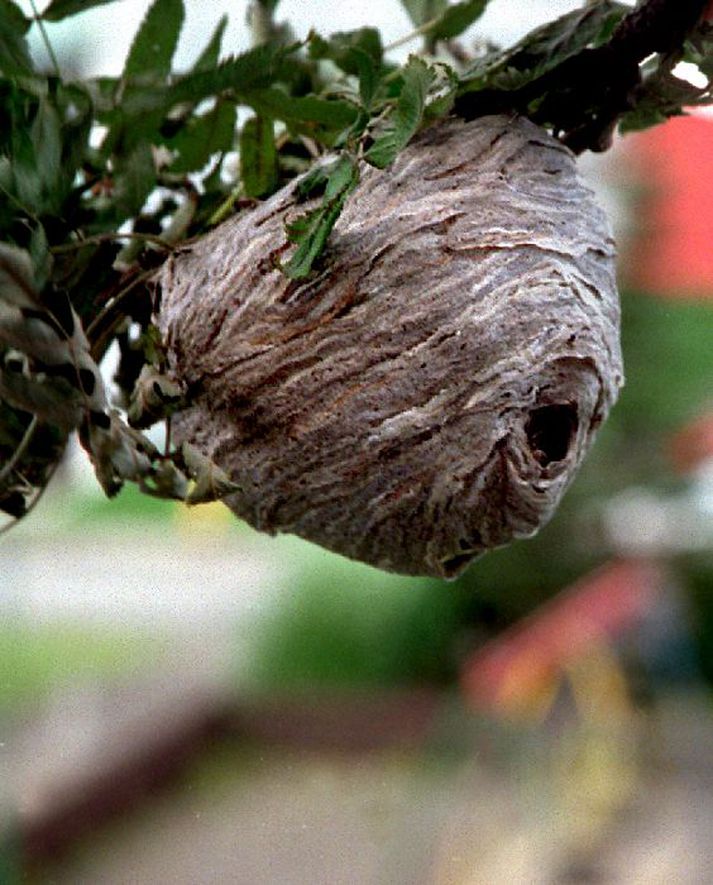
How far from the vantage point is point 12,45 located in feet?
1.30

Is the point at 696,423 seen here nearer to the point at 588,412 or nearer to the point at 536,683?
the point at 536,683

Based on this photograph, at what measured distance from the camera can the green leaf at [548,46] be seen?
0.40 meters

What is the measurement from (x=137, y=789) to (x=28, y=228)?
3.17m

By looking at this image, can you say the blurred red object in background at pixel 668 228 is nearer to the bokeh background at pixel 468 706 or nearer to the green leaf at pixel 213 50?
the bokeh background at pixel 468 706

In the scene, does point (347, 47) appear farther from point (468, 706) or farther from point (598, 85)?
point (468, 706)

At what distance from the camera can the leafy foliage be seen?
0.37 meters

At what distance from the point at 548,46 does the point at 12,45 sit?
0.17m

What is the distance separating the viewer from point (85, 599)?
17.7 ft

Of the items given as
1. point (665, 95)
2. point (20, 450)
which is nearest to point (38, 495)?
point (20, 450)

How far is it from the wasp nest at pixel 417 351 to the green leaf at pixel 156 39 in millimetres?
63

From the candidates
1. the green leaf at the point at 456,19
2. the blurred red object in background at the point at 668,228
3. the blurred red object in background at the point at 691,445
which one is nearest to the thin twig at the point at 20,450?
the green leaf at the point at 456,19

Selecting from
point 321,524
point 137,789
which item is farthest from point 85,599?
point 321,524

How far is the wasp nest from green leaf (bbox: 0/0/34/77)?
8 cm

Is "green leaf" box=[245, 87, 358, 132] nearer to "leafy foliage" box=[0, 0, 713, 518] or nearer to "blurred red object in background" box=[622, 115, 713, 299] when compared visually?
"leafy foliage" box=[0, 0, 713, 518]
